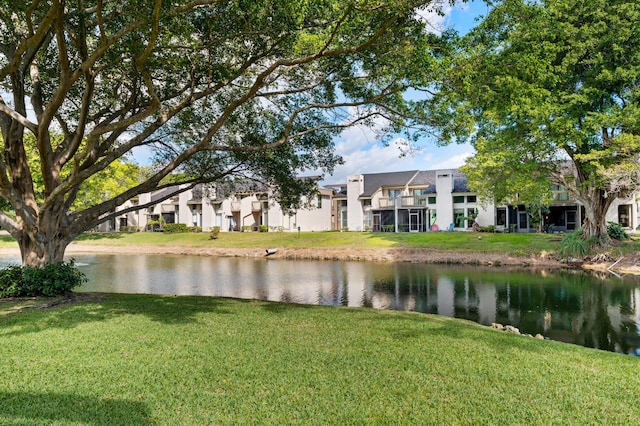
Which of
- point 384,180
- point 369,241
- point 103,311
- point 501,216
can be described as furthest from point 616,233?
point 103,311

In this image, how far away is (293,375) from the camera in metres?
5.21

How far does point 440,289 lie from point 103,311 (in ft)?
45.6

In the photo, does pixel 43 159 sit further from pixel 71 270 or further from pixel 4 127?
pixel 71 270

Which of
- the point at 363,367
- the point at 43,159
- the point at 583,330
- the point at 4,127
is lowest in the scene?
the point at 583,330

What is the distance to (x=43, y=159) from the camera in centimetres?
973

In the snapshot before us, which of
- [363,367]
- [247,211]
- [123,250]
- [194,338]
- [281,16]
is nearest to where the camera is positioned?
[363,367]

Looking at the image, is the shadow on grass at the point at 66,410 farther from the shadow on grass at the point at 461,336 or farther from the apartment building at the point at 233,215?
the apartment building at the point at 233,215

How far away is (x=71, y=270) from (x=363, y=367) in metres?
9.21

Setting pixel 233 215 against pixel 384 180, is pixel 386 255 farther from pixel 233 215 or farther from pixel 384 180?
pixel 233 215

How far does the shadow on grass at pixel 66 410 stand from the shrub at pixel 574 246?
2666 centimetres

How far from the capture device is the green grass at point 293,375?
426 centimetres

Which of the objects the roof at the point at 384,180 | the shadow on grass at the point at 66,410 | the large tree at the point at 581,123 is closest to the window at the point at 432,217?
the roof at the point at 384,180

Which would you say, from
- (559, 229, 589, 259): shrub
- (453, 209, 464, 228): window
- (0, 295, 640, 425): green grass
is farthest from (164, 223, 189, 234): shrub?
(0, 295, 640, 425): green grass

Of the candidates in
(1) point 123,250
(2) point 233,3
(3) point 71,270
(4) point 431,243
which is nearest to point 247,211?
(1) point 123,250
